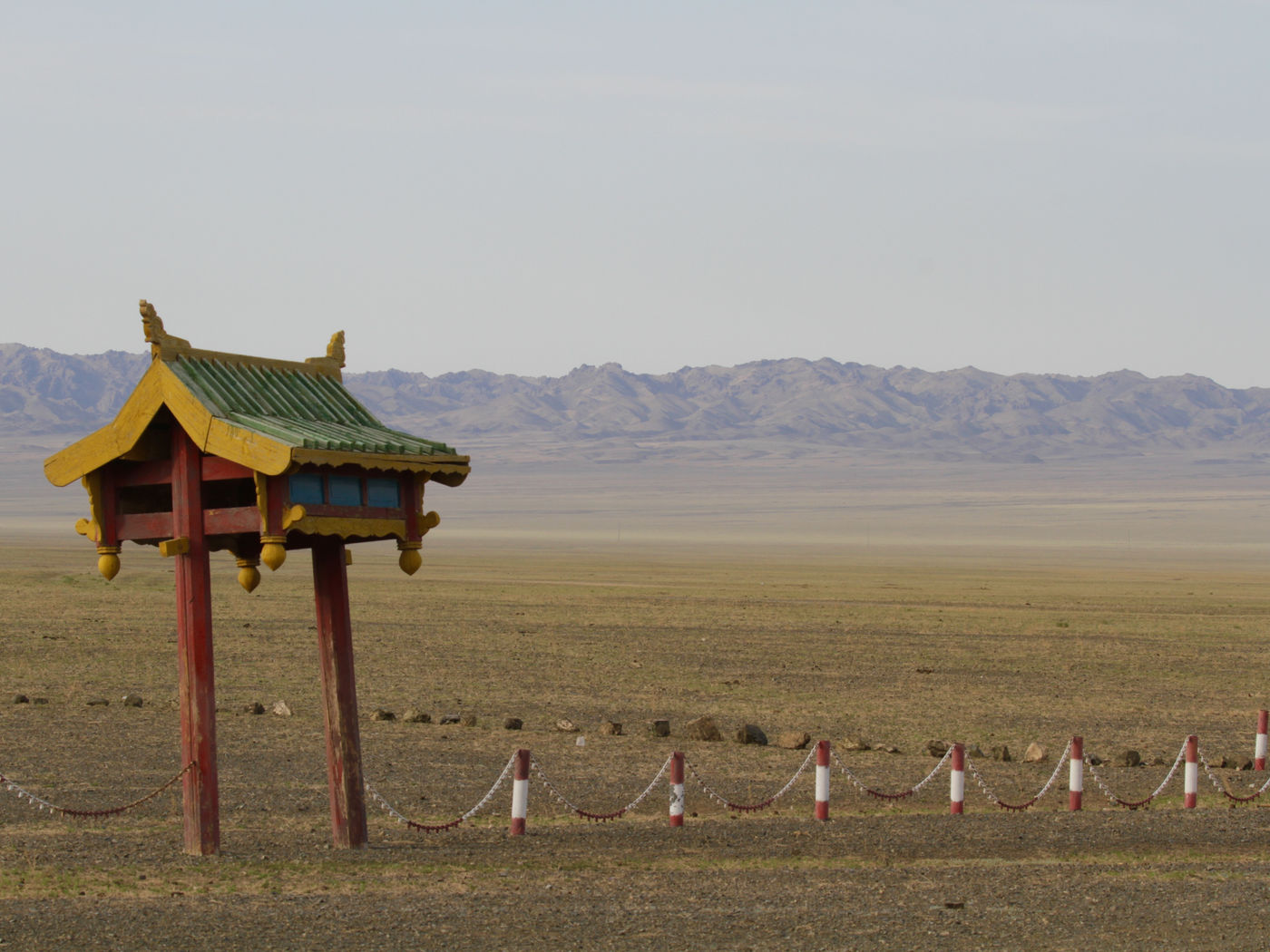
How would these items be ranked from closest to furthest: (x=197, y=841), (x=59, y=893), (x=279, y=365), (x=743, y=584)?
(x=59, y=893), (x=197, y=841), (x=279, y=365), (x=743, y=584)

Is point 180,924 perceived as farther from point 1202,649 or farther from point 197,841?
point 1202,649

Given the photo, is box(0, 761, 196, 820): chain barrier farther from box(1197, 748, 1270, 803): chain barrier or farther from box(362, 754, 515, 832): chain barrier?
box(1197, 748, 1270, 803): chain barrier

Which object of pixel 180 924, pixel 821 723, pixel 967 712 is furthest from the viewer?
pixel 967 712

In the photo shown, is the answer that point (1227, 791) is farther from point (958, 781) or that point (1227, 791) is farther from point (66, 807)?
point (66, 807)

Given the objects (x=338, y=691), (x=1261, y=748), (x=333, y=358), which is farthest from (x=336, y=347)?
(x=1261, y=748)

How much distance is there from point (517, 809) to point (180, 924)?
11.9 ft

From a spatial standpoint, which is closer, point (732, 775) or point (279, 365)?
point (279, 365)

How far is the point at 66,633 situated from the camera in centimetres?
3080

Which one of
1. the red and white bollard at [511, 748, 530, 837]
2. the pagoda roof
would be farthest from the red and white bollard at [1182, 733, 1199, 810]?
the pagoda roof

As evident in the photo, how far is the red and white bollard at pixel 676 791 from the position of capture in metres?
13.7

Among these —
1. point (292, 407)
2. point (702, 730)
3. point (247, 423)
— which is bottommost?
point (702, 730)

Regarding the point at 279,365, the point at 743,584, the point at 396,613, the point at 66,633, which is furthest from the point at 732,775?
the point at 743,584

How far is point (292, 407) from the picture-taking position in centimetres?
1292

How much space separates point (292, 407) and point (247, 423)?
A: 4.10 feet
